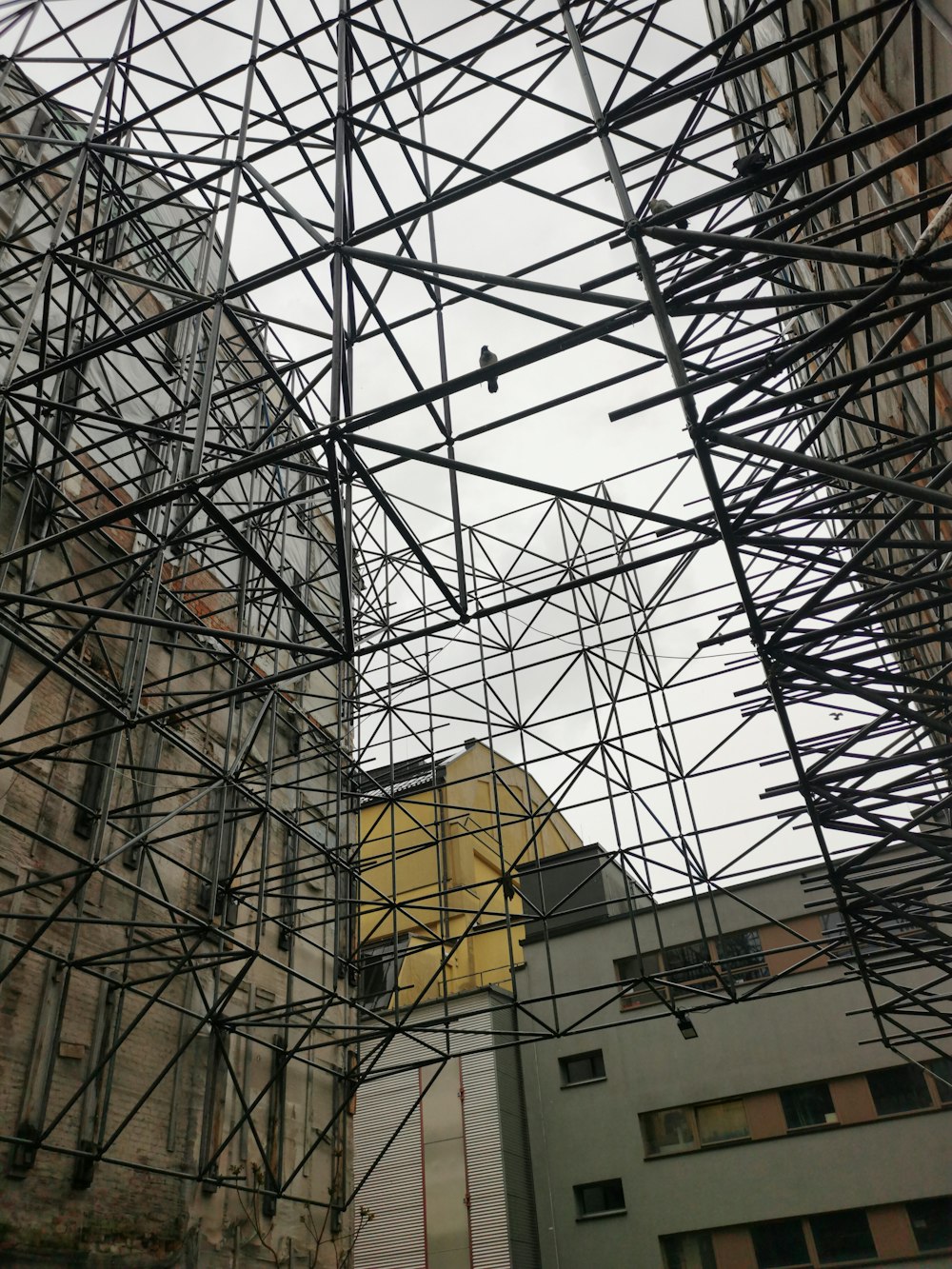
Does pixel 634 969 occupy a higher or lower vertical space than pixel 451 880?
lower

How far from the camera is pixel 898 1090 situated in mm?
18234

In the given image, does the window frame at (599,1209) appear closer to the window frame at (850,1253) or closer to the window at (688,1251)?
the window at (688,1251)

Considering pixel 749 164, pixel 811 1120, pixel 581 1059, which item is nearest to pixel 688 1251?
pixel 811 1120

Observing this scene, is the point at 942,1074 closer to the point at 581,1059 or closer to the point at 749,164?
the point at 581,1059

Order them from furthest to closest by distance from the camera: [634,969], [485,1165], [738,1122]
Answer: [634,969] < [485,1165] < [738,1122]

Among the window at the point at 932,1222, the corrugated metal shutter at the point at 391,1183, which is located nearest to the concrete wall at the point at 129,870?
the corrugated metal shutter at the point at 391,1183

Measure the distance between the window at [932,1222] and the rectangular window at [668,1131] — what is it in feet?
13.5

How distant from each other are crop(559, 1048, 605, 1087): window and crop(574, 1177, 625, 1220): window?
6.52 ft

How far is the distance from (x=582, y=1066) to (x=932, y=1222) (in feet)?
23.8

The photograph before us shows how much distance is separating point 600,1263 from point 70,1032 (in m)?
13.7

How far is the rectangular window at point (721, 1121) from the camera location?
19.2 m

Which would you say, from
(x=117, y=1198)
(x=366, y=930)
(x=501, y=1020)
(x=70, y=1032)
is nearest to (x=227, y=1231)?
(x=117, y=1198)

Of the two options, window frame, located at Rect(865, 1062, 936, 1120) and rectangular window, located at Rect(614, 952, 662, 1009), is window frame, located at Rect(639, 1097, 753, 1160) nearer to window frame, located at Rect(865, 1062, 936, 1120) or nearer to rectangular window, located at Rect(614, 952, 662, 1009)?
rectangular window, located at Rect(614, 952, 662, 1009)

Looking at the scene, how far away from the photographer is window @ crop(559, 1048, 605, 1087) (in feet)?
69.4
